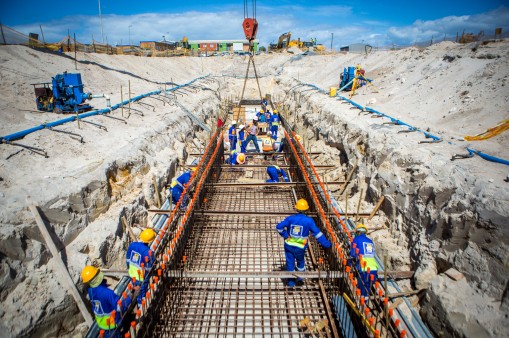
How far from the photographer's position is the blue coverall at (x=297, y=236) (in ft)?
14.3

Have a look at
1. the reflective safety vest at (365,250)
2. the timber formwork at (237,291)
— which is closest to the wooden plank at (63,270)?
the timber formwork at (237,291)

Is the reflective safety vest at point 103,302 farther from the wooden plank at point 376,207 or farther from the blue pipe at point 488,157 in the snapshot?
the blue pipe at point 488,157

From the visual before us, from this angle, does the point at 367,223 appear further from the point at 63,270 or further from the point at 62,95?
the point at 62,95

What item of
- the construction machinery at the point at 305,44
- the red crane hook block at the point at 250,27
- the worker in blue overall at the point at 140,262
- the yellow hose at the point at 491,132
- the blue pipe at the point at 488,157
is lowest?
the worker in blue overall at the point at 140,262

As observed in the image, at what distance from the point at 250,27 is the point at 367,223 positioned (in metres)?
6.86

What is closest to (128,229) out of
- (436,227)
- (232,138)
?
(436,227)

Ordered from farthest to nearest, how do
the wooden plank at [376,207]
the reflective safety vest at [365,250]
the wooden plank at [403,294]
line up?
the wooden plank at [376,207] → the reflective safety vest at [365,250] → the wooden plank at [403,294]

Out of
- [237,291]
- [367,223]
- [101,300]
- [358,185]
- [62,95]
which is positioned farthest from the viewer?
[62,95]

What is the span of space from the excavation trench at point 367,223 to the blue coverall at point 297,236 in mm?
1459

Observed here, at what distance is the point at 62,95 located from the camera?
8680 mm

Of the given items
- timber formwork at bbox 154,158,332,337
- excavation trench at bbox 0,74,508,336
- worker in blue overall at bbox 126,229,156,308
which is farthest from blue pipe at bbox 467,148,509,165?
worker in blue overall at bbox 126,229,156,308

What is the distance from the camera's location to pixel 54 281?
3699 millimetres

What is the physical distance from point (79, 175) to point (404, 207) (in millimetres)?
5850

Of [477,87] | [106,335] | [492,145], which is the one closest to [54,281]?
[106,335]
